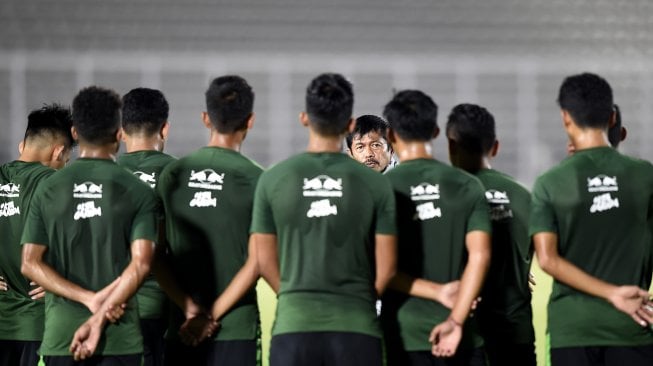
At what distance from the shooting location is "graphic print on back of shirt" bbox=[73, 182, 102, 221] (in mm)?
4582

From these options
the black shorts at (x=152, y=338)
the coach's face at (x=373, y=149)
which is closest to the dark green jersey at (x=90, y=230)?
A: the black shorts at (x=152, y=338)

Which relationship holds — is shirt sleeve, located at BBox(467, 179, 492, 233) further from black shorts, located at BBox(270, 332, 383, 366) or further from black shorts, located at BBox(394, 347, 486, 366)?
black shorts, located at BBox(270, 332, 383, 366)

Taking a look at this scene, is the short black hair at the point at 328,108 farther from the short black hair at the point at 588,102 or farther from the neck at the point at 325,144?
the short black hair at the point at 588,102

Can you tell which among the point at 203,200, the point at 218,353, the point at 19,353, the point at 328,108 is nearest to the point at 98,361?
the point at 218,353

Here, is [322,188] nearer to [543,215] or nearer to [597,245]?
[543,215]

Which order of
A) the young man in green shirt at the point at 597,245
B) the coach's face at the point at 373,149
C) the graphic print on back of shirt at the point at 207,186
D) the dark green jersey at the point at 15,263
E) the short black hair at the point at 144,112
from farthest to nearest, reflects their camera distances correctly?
1. the coach's face at the point at 373,149
2. the dark green jersey at the point at 15,263
3. the short black hair at the point at 144,112
4. the graphic print on back of shirt at the point at 207,186
5. the young man in green shirt at the point at 597,245

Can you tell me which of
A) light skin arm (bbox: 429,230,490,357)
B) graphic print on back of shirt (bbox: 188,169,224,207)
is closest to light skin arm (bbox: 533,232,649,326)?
light skin arm (bbox: 429,230,490,357)

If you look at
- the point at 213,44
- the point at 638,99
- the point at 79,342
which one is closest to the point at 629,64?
the point at 638,99

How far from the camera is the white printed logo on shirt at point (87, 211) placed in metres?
4.58

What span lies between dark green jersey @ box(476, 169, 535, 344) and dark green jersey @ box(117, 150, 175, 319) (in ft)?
5.09

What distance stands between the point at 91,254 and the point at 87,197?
23cm

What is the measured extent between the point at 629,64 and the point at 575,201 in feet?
45.0

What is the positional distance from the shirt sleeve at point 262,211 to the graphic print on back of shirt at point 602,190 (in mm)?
1259

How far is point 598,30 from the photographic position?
18188mm
